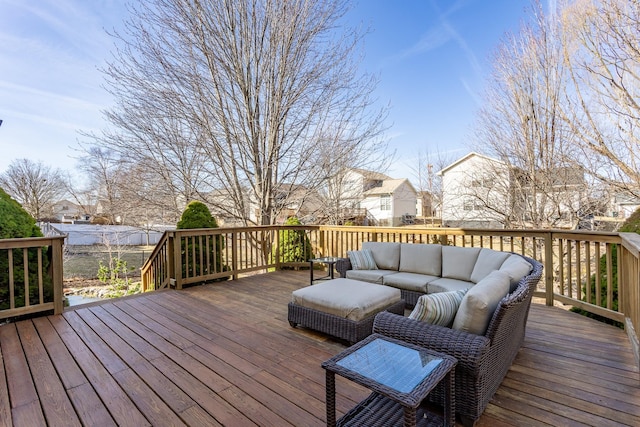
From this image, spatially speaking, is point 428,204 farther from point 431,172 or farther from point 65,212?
point 65,212

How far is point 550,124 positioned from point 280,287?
6438mm

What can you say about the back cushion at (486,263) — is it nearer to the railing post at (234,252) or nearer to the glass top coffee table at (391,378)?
the glass top coffee table at (391,378)

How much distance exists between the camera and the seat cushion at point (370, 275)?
4.05m

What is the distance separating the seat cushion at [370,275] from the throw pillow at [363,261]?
0.12 m

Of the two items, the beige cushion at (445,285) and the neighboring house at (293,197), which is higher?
the neighboring house at (293,197)

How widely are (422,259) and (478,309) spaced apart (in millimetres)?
2359

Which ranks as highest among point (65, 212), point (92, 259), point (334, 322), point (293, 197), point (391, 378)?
point (293, 197)

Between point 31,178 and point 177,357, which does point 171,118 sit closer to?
point 177,357

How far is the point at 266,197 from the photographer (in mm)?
7180

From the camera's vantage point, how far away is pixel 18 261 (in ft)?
12.0

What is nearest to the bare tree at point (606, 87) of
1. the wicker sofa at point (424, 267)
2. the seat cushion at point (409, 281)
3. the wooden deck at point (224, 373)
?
the wooden deck at point (224, 373)

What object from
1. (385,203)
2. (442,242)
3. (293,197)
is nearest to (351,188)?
(293,197)

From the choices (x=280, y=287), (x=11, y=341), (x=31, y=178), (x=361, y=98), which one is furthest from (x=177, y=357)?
(x=31, y=178)

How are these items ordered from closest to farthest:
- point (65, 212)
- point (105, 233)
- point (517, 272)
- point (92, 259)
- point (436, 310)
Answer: point (436, 310) < point (517, 272) < point (105, 233) < point (92, 259) < point (65, 212)
